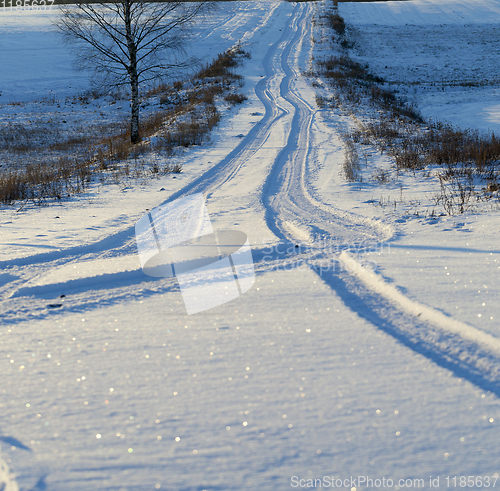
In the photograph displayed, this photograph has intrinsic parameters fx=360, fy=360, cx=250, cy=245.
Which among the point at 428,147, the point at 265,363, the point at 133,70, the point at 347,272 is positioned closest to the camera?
the point at 265,363

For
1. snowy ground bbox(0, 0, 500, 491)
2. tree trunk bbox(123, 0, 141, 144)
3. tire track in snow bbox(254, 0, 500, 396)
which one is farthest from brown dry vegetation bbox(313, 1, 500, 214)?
tree trunk bbox(123, 0, 141, 144)

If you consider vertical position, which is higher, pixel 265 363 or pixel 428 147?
pixel 428 147

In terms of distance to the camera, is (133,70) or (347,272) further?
(133,70)

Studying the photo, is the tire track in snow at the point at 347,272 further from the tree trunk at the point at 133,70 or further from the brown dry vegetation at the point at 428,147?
the tree trunk at the point at 133,70

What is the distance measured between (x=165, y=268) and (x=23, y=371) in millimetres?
1515

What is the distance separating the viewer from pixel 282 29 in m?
35.8

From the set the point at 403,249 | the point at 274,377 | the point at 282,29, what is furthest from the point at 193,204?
the point at 282,29

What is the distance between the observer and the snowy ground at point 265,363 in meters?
1.39

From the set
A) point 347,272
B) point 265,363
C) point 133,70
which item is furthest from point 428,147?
point 133,70

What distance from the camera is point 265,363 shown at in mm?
1913

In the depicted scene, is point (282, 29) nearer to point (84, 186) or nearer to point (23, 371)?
point (84, 186)

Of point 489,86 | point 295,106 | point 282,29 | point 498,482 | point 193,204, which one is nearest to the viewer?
point 498,482

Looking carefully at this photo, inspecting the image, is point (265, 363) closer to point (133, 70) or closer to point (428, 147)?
point (428, 147)

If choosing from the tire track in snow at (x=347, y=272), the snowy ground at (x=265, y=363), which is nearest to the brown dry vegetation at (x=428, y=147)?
the tire track in snow at (x=347, y=272)
